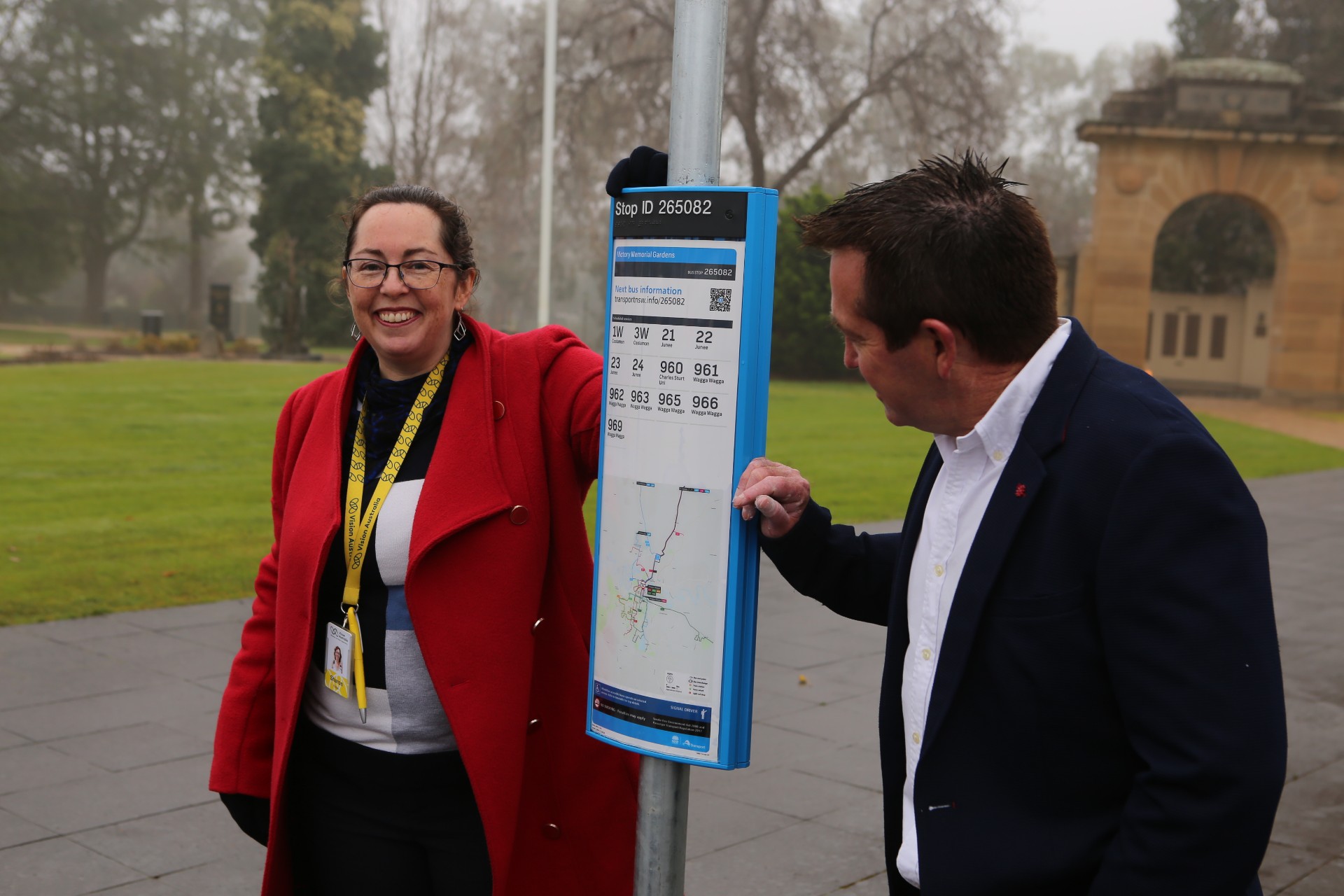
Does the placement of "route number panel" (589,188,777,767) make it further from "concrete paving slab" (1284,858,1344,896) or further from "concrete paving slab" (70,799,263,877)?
"concrete paving slab" (1284,858,1344,896)

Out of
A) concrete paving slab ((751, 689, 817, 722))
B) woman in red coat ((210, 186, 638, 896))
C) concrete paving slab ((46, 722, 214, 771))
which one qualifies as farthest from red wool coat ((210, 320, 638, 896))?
concrete paving slab ((751, 689, 817, 722))

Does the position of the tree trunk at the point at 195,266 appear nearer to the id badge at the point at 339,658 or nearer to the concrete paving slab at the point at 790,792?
the concrete paving slab at the point at 790,792

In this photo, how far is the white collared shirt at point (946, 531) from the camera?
1833 mm

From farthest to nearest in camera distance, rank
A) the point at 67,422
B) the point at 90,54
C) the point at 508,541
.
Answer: the point at 90,54 → the point at 67,422 → the point at 508,541

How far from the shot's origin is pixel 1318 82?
39.7m

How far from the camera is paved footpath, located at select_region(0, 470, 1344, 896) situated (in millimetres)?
4156

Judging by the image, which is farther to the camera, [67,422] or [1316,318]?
[1316,318]

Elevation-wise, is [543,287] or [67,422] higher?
[543,287]

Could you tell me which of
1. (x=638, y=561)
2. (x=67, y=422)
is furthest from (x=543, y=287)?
(x=638, y=561)

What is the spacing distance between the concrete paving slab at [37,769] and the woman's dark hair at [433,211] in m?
2.92

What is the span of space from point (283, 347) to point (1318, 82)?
1252 inches

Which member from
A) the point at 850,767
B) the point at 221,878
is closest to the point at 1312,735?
the point at 850,767

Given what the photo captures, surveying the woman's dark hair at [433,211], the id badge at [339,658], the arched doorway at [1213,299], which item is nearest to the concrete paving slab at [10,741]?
the id badge at [339,658]

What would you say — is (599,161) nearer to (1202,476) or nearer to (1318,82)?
(1318,82)
